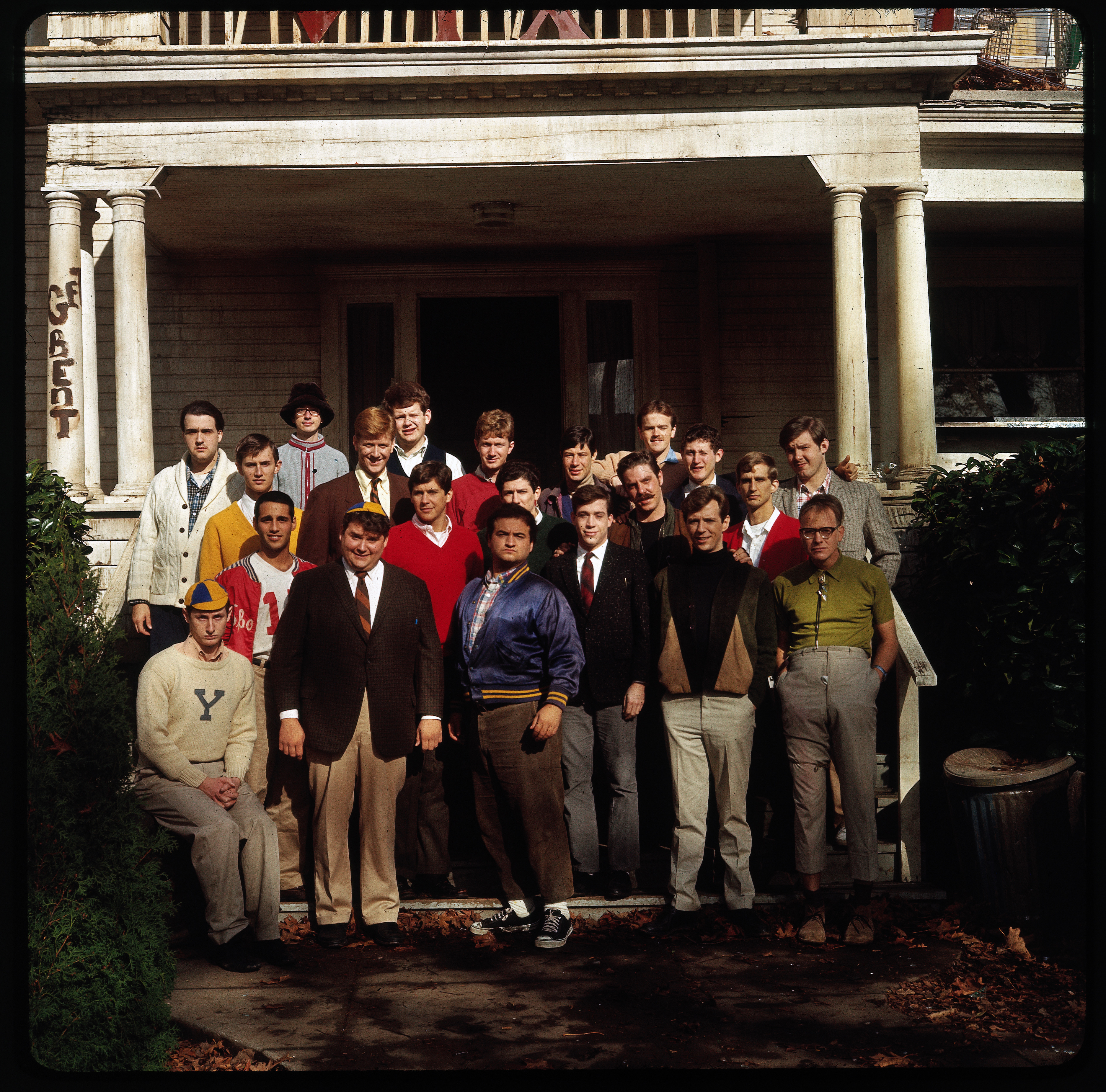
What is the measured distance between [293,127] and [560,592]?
482 cm

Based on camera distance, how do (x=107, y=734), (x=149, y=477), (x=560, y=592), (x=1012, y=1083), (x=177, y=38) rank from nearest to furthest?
(x=1012, y=1083) → (x=107, y=734) → (x=560, y=592) → (x=149, y=477) → (x=177, y=38)

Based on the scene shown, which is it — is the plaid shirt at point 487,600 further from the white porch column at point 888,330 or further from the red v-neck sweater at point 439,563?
the white porch column at point 888,330

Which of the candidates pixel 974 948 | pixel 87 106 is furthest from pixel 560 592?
pixel 87 106

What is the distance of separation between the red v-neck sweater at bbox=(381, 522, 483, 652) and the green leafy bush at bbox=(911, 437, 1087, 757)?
2608 millimetres

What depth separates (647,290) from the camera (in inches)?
424

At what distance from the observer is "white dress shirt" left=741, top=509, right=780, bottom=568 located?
5941mm

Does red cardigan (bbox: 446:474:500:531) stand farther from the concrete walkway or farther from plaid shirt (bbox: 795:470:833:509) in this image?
the concrete walkway

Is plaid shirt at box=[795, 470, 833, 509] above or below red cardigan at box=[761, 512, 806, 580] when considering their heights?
above

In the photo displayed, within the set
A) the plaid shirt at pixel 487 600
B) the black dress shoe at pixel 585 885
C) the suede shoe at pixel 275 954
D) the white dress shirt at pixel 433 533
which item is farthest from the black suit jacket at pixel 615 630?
the suede shoe at pixel 275 954

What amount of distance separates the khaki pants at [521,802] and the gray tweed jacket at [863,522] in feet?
6.12

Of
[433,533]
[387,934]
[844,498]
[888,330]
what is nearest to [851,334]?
[888,330]

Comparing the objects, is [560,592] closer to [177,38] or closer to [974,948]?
[974,948]

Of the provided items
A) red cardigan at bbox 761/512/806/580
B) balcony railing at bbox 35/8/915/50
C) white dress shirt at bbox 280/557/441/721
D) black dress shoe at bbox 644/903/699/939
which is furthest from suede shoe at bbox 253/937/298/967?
balcony railing at bbox 35/8/915/50

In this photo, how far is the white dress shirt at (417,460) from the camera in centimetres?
642
